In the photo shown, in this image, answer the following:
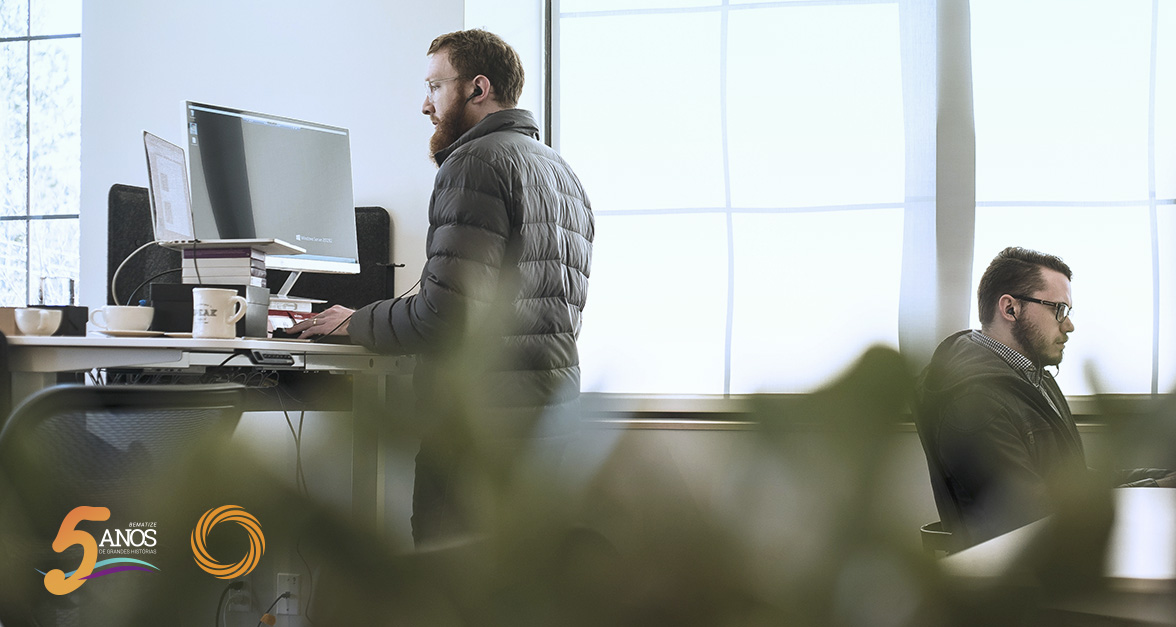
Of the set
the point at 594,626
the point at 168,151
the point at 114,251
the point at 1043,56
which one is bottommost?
the point at 594,626

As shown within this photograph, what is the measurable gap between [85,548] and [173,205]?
2.01 m

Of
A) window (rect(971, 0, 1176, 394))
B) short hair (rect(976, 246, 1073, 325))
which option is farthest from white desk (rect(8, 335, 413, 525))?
window (rect(971, 0, 1176, 394))

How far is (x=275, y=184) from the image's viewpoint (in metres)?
2.26

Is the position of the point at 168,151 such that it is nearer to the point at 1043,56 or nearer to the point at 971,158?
the point at 971,158

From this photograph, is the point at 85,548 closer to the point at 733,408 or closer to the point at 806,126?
the point at 733,408

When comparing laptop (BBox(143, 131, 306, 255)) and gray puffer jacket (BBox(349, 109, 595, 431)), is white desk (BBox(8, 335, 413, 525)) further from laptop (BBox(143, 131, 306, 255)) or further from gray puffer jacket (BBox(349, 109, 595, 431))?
laptop (BBox(143, 131, 306, 255))

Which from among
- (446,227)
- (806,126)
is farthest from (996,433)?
(806,126)

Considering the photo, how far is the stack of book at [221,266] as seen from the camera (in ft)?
6.13

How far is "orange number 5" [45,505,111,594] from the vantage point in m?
0.27

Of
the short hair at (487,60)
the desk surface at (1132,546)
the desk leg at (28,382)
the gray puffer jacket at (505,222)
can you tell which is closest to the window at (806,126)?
the gray puffer jacket at (505,222)

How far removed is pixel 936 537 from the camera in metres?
0.16

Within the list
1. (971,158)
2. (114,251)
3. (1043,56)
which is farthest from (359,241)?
(971,158)

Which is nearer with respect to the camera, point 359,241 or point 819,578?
point 819,578

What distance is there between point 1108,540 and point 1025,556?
0.01 m
